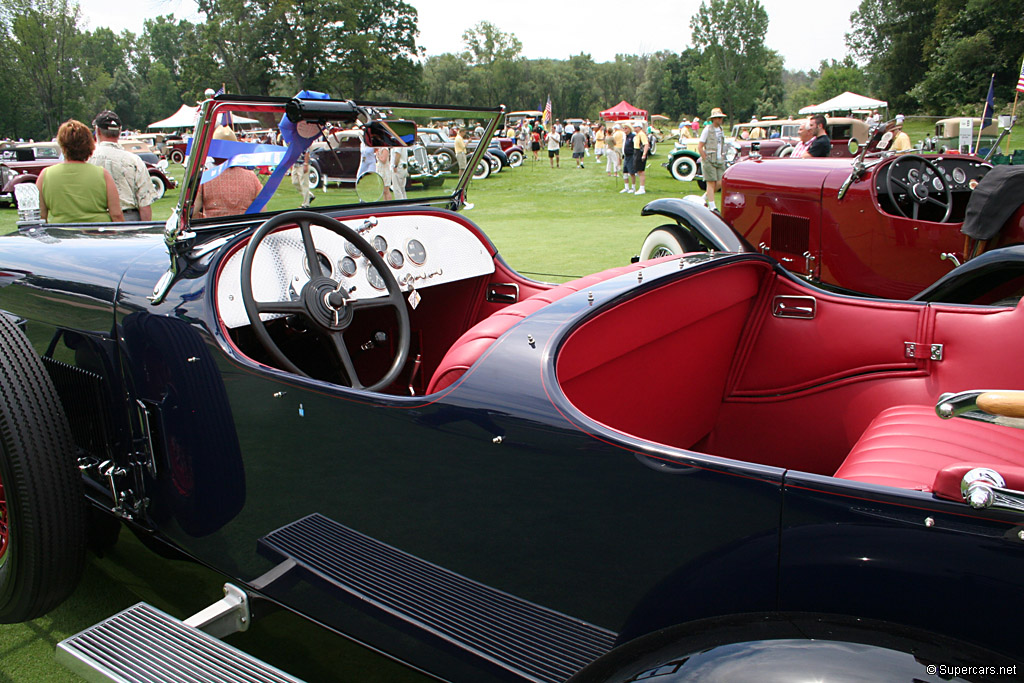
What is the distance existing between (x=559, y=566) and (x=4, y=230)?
13.8m

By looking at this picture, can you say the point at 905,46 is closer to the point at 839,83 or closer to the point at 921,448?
the point at 839,83

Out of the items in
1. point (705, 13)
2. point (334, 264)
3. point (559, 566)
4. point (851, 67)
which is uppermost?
point (705, 13)

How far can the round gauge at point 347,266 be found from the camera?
232 centimetres

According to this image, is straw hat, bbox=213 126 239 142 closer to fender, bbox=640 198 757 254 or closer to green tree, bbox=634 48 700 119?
fender, bbox=640 198 757 254

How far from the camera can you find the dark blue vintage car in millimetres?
1096

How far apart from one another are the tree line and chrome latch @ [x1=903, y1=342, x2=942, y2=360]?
747 inches

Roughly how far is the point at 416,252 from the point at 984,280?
8.70 ft

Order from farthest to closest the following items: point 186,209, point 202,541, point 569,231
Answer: point 569,231 < point 186,209 < point 202,541

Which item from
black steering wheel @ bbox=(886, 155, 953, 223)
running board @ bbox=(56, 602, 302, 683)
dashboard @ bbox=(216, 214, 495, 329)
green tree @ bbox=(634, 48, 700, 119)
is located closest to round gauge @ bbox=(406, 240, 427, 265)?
dashboard @ bbox=(216, 214, 495, 329)

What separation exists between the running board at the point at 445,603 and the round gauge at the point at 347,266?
0.86 metres

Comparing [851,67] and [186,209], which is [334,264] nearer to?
[186,209]

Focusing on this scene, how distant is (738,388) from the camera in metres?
2.51

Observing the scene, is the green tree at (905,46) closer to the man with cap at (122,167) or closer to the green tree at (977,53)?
the green tree at (977,53)

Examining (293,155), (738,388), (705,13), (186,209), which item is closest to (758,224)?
(738,388)
